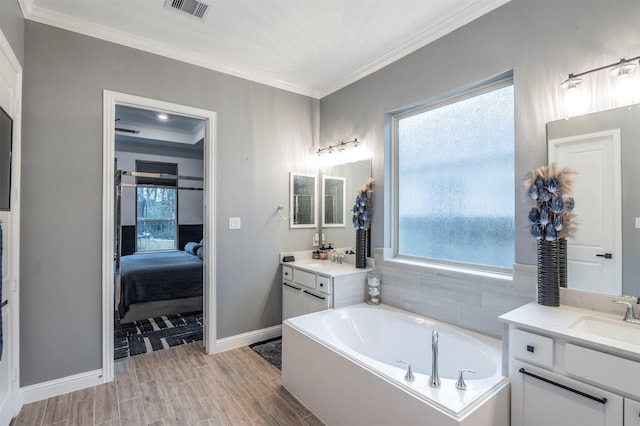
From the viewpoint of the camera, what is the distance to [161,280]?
12.3 ft

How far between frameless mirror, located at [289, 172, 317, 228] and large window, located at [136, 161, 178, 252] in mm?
3442

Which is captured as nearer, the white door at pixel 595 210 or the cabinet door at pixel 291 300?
A: the white door at pixel 595 210

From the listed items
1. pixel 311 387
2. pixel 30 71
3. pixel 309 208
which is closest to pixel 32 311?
pixel 30 71

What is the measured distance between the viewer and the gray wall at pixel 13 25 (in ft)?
5.58

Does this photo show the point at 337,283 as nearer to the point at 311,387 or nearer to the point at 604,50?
the point at 311,387

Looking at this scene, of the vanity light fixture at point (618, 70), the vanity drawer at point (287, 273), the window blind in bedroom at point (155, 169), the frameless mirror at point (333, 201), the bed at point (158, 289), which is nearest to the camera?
the vanity light fixture at point (618, 70)

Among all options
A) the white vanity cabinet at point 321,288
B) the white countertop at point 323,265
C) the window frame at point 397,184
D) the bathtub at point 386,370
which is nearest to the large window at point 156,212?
the white countertop at point 323,265

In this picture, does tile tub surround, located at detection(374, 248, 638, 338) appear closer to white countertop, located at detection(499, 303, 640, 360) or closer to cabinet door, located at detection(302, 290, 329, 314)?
white countertop, located at detection(499, 303, 640, 360)

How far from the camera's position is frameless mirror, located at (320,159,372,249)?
3109mm

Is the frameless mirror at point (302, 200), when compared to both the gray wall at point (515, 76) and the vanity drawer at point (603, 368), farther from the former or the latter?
the vanity drawer at point (603, 368)

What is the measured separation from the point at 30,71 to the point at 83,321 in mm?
1863

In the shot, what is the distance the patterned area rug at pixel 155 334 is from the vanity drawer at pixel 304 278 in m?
1.26

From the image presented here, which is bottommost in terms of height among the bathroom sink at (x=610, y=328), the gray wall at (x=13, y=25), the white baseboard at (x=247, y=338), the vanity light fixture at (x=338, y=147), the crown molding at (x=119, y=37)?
the white baseboard at (x=247, y=338)

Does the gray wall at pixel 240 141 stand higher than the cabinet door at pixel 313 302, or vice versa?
the gray wall at pixel 240 141
